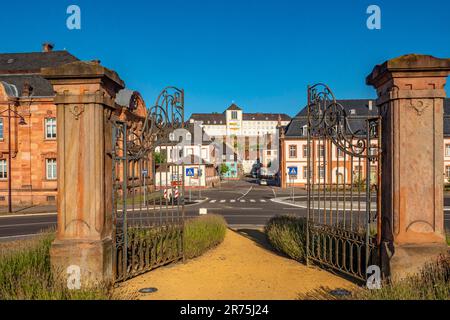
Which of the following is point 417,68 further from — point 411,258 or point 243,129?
point 243,129

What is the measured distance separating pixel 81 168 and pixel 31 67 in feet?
98.9

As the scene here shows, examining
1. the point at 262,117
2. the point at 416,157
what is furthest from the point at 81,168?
the point at 262,117

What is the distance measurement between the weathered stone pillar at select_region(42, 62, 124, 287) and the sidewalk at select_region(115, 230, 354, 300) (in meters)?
0.83

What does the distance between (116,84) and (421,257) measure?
5.65 metres

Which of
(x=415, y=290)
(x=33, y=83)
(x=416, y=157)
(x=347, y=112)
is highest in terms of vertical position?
(x=347, y=112)

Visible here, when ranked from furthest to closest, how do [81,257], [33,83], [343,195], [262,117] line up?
[262,117] → [33,83] → [343,195] → [81,257]

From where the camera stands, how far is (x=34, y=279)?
15.3ft

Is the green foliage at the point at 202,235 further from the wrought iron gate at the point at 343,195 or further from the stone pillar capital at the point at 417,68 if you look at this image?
the stone pillar capital at the point at 417,68

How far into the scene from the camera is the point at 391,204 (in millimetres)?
5480

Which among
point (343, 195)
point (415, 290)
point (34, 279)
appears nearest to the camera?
point (415, 290)

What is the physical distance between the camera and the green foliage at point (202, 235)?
799cm

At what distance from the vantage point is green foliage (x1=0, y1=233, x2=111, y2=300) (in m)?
4.04
